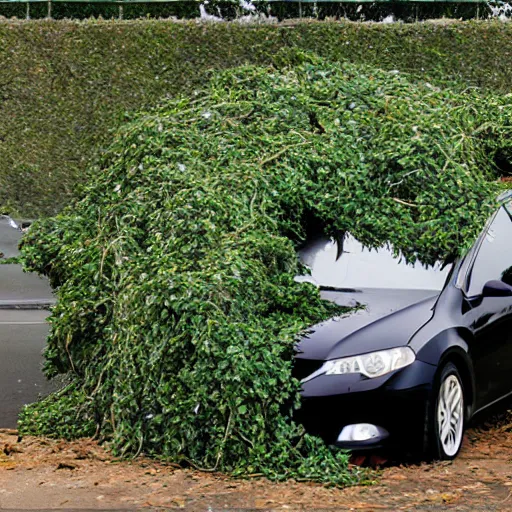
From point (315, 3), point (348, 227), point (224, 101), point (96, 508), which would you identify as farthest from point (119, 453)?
point (315, 3)

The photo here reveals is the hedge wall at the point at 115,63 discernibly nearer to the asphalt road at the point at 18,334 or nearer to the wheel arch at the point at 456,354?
the asphalt road at the point at 18,334

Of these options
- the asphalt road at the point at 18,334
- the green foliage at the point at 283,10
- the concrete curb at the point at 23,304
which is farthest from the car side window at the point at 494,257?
the green foliage at the point at 283,10

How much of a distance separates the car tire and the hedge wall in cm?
1117

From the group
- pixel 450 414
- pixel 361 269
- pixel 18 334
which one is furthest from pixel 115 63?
pixel 450 414

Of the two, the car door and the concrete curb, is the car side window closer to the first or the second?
the car door

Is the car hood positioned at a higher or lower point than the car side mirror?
lower

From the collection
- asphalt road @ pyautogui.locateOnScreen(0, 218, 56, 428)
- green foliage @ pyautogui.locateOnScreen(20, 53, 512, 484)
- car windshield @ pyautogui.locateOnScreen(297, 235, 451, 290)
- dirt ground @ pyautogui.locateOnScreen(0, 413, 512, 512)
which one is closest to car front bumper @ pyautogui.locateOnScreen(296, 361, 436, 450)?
green foliage @ pyautogui.locateOnScreen(20, 53, 512, 484)

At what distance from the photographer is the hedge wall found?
16.8 m

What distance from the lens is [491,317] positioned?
21.6 feet

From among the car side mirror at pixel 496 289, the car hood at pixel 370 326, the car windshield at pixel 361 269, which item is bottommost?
the car hood at pixel 370 326

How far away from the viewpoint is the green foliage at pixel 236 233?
576 centimetres

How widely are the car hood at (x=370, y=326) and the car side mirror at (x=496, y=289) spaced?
Answer: 35 centimetres

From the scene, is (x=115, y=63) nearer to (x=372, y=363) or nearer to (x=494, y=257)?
Answer: (x=494, y=257)

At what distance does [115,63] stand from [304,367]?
1246 centimetres
